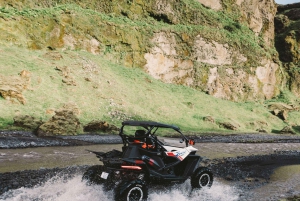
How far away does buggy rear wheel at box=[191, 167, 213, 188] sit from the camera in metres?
8.57

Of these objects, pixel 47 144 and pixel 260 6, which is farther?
pixel 260 6

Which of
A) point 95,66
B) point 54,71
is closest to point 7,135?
point 54,71

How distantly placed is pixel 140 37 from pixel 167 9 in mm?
9508

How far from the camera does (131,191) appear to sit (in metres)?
6.70

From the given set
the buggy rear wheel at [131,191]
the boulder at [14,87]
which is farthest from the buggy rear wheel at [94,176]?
the boulder at [14,87]

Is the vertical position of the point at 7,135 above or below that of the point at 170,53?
below

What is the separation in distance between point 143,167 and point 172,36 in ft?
128

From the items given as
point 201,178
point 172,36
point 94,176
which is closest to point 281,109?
point 172,36

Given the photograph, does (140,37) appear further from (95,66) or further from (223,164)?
(223,164)

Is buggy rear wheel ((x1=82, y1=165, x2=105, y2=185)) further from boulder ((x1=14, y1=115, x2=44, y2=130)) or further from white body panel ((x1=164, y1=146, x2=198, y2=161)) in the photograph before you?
boulder ((x1=14, y1=115, x2=44, y2=130))

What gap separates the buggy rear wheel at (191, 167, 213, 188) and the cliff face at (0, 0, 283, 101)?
28.7 meters

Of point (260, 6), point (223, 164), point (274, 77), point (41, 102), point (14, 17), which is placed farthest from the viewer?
point (260, 6)

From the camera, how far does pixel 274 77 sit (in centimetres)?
5506

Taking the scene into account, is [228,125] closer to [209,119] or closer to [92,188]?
[209,119]
